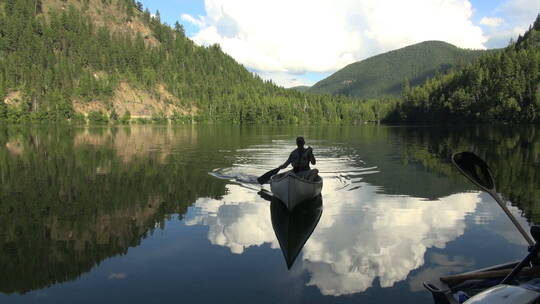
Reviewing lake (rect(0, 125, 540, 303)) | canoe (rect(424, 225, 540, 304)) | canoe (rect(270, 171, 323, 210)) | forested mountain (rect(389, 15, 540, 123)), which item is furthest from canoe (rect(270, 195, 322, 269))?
forested mountain (rect(389, 15, 540, 123))

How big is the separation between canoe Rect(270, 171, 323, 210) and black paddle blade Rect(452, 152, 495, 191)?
27.9 feet

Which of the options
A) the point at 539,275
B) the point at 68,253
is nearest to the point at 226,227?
the point at 68,253

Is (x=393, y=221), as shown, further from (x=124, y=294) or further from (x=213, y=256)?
(x=124, y=294)

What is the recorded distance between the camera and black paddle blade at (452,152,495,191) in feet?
28.8

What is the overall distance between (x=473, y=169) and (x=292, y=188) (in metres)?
8.66

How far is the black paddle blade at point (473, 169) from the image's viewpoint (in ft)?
28.8

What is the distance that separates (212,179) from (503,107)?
120 metres

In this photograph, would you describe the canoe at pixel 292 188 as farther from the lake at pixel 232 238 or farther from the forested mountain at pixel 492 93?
the forested mountain at pixel 492 93

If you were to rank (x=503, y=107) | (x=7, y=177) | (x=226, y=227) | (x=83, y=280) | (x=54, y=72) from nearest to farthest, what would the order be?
(x=83, y=280) → (x=226, y=227) → (x=7, y=177) → (x=503, y=107) → (x=54, y=72)

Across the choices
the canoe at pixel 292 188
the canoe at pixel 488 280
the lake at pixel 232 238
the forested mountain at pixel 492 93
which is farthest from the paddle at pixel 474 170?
the forested mountain at pixel 492 93

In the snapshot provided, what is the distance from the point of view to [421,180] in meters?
25.6

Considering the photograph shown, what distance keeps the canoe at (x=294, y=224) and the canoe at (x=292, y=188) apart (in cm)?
48

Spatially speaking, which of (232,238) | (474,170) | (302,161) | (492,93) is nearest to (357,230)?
(232,238)

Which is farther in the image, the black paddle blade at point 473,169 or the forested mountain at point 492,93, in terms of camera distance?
the forested mountain at point 492,93
